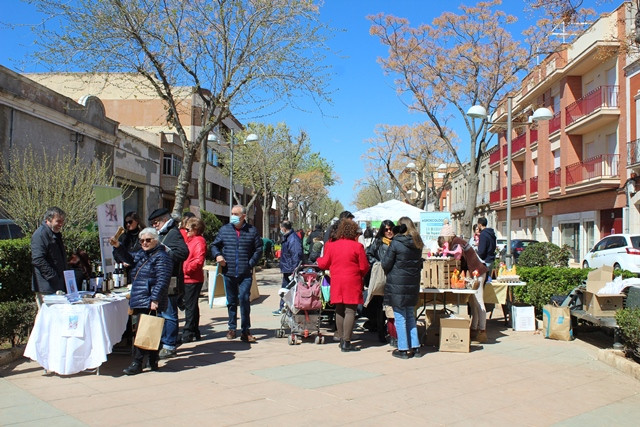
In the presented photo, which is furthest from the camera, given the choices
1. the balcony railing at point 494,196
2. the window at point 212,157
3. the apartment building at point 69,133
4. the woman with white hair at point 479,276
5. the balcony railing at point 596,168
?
the window at point 212,157

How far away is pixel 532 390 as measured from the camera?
18.4 feet

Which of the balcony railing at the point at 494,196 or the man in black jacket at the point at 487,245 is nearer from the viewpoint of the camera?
the man in black jacket at the point at 487,245

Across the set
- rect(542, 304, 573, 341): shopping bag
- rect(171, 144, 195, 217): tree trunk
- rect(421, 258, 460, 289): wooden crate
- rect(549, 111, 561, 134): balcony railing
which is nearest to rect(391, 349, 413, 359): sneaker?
rect(421, 258, 460, 289): wooden crate

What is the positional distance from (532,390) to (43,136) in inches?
725

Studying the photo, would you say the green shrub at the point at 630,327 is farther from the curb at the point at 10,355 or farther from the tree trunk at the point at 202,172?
the tree trunk at the point at 202,172

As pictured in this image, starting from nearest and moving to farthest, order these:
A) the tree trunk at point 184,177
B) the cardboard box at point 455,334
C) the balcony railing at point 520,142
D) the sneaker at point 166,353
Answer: the sneaker at point 166,353
the cardboard box at point 455,334
the tree trunk at point 184,177
the balcony railing at point 520,142

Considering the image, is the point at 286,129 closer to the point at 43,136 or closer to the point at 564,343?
the point at 43,136

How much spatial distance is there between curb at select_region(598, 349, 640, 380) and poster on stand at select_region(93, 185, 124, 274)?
6.37 metres

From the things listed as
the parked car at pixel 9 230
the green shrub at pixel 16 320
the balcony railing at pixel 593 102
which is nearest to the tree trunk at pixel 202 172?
the parked car at pixel 9 230

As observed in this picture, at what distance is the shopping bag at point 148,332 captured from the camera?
591 cm

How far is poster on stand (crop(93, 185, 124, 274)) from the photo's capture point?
7.72 metres

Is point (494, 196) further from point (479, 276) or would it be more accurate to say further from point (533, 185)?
point (479, 276)

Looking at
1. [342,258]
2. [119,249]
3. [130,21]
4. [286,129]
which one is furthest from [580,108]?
[119,249]

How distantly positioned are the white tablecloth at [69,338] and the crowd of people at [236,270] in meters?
0.41
